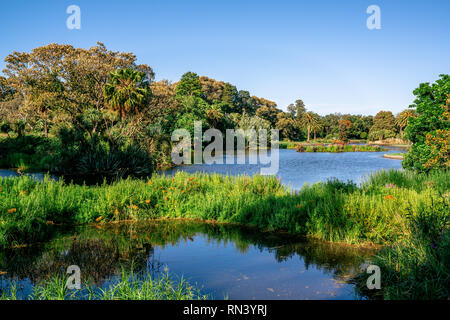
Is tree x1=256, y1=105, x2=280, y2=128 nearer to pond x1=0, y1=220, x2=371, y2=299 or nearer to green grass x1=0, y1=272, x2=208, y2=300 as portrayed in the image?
pond x1=0, y1=220, x2=371, y2=299

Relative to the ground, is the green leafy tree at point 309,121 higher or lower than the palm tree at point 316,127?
higher

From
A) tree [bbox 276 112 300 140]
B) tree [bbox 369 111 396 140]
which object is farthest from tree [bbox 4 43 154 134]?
tree [bbox 369 111 396 140]

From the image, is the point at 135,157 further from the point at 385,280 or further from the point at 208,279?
the point at 385,280

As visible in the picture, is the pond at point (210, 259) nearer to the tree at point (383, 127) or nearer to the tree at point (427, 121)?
the tree at point (427, 121)

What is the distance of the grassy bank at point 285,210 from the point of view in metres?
4.85

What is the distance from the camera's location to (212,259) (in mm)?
6500

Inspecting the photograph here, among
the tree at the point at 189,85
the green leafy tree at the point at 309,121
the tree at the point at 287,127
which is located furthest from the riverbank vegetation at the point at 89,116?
the green leafy tree at the point at 309,121

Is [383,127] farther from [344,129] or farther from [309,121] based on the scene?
[309,121]

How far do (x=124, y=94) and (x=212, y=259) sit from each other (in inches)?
975

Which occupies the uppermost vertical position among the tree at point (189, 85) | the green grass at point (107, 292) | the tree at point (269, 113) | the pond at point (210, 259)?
the tree at point (189, 85)

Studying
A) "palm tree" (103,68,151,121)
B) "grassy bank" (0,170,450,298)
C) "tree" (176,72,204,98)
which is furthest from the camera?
"tree" (176,72,204,98)

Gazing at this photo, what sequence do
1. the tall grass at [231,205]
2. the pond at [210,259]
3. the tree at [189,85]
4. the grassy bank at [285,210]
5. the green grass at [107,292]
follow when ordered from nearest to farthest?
the green grass at [107,292], the grassy bank at [285,210], the pond at [210,259], the tall grass at [231,205], the tree at [189,85]

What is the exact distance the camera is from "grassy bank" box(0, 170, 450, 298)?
15.9ft

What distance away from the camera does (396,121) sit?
74.6m
